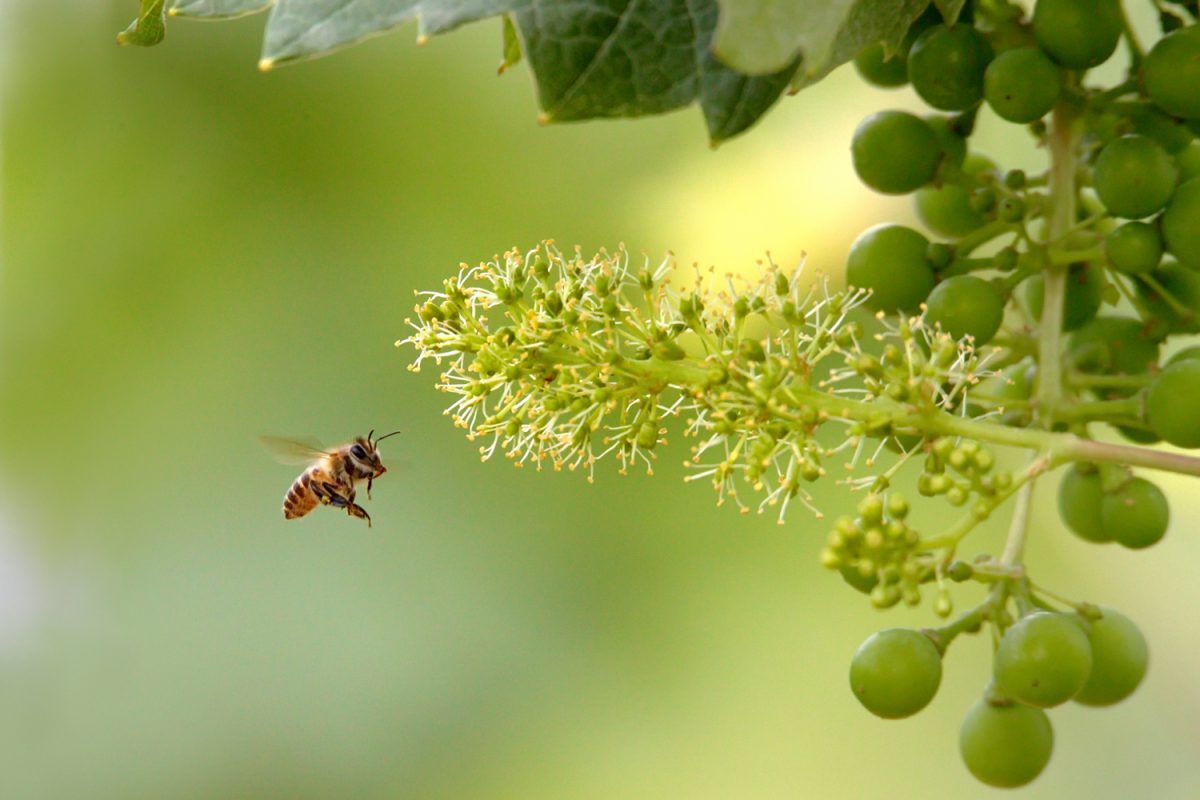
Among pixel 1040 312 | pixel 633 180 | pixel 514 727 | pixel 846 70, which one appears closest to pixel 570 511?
pixel 514 727

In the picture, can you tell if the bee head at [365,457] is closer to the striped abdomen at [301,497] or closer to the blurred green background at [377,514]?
the striped abdomen at [301,497]

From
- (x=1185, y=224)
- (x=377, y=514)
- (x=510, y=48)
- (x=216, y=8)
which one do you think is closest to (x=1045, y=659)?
(x=1185, y=224)

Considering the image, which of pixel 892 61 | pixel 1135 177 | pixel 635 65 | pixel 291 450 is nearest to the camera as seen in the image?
pixel 635 65

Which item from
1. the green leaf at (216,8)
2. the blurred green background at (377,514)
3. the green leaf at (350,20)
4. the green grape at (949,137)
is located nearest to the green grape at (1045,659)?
the green grape at (949,137)

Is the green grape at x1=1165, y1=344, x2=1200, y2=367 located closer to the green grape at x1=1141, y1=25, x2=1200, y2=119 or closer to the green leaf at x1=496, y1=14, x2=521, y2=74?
the green grape at x1=1141, y1=25, x2=1200, y2=119

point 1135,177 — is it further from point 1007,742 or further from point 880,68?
point 1007,742

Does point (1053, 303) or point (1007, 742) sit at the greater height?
point (1053, 303)
